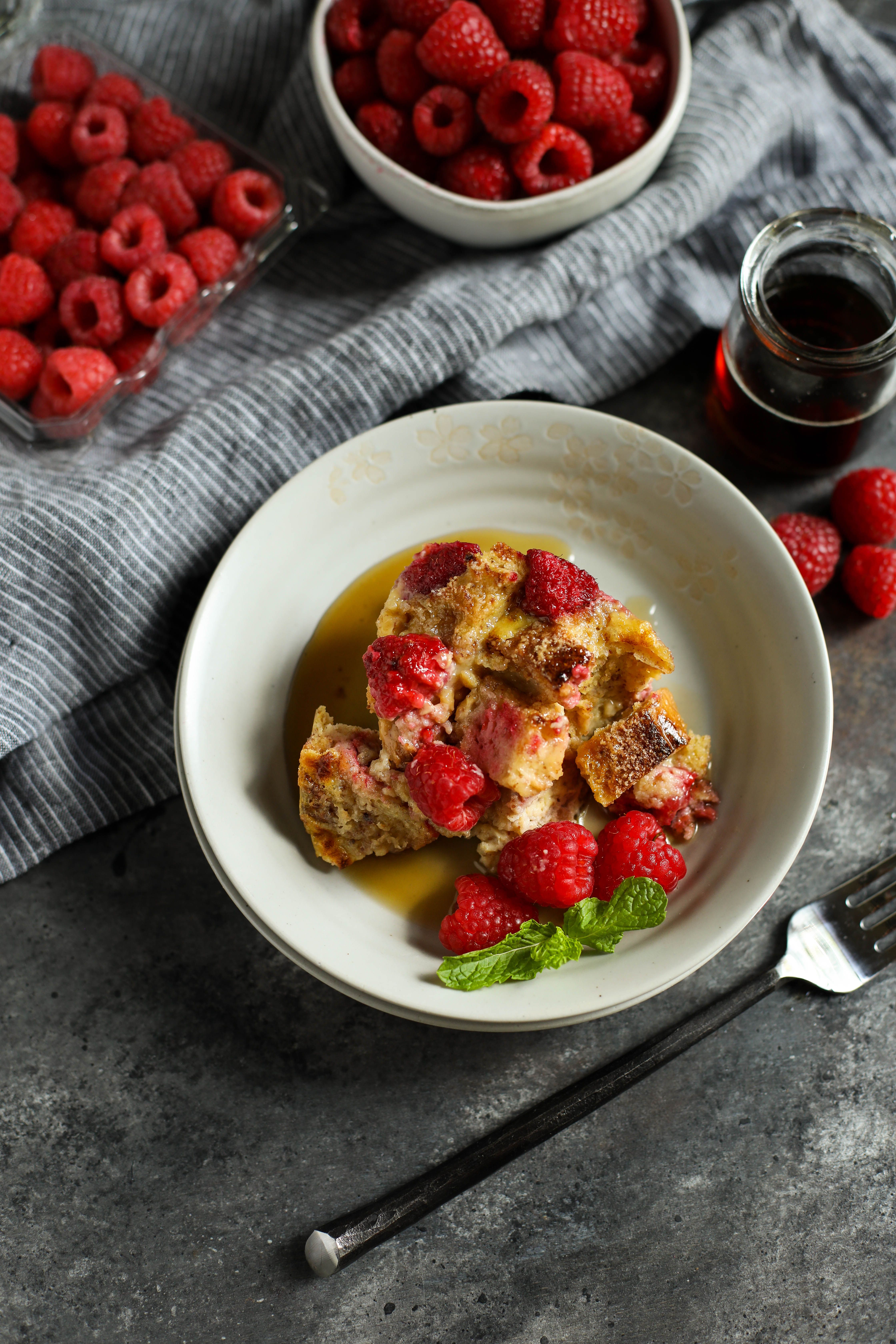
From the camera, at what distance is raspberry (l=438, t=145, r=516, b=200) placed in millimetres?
2613

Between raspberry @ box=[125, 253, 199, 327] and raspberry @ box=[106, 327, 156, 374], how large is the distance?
0.03m

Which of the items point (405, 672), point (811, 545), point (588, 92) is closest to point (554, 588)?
point (405, 672)

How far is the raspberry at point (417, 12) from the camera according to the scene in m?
2.57

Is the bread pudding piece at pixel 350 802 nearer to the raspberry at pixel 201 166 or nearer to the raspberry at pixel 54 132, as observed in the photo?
the raspberry at pixel 201 166

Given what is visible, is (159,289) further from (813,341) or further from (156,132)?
(813,341)

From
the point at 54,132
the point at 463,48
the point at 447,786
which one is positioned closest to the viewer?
the point at 447,786

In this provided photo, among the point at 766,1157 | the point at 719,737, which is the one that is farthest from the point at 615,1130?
the point at 719,737

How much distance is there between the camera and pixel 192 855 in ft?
8.46

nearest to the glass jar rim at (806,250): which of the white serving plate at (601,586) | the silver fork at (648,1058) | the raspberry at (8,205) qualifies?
the white serving plate at (601,586)

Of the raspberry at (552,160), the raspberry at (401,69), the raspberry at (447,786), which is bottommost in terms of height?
the raspberry at (447,786)

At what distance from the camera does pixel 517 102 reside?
8.49 feet

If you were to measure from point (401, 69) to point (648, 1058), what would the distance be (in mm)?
2447

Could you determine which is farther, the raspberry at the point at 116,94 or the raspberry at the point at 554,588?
the raspberry at the point at 116,94

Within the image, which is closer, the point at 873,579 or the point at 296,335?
the point at 873,579
